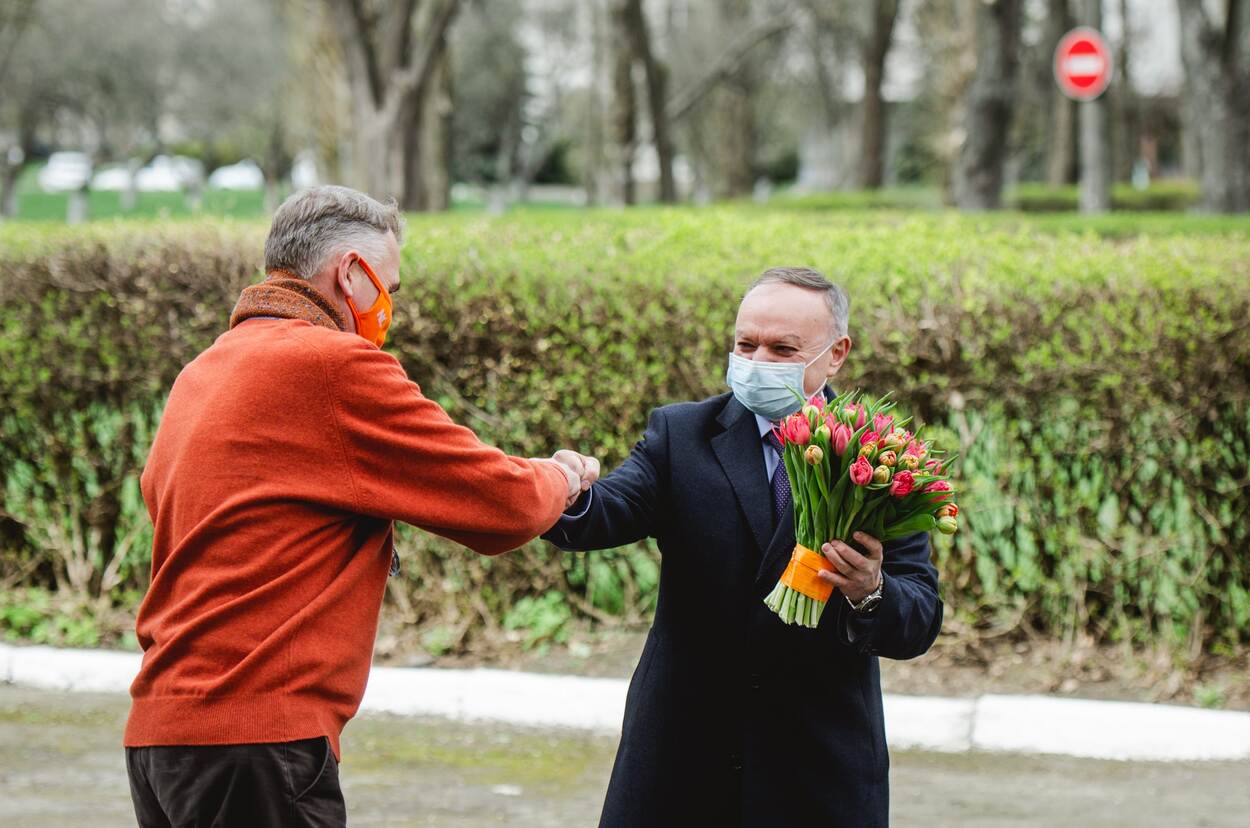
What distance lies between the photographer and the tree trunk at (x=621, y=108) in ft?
66.0

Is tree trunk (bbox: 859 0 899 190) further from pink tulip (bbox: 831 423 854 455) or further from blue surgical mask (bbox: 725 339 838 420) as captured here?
pink tulip (bbox: 831 423 854 455)

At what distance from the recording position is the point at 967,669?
257 inches

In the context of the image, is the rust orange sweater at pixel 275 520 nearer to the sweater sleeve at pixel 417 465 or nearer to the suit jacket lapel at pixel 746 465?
the sweater sleeve at pixel 417 465

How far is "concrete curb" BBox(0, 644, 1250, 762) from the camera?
5863mm

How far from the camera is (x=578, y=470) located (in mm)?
3330

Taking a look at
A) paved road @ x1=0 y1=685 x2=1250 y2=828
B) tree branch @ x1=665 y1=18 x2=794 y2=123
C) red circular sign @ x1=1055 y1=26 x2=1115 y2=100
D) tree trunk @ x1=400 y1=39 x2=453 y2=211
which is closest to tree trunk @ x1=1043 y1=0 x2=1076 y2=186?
tree branch @ x1=665 y1=18 x2=794 y2=123

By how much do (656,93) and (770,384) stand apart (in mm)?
18431

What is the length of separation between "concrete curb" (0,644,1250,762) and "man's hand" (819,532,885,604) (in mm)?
3355

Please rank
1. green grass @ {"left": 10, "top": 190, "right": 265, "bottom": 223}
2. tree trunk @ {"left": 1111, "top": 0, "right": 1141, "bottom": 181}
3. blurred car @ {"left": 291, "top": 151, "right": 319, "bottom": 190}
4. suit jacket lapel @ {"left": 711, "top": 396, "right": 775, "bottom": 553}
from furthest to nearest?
blurred car @ {"left": 291, "top": 151, "right": 319, "bottom": 190} < green grass @ {"left": 10, "top": 190, "right": 265, "bottom": 223} < tree trunk @ {"left": 1111, "top": 0, "right": 1141, "bottom": 181} < suit jacket lapel @ {"left": 711, "top": 396, "right": 775, "bottom": 553}

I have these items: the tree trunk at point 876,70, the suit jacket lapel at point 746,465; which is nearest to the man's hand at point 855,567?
the suit jacket lapel at point 746,465

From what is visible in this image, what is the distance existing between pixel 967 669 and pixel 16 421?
4.76 metres

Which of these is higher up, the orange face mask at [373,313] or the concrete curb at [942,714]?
the orange face mask at [373,313]

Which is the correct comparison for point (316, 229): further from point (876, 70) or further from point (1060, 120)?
point (1060, 120)

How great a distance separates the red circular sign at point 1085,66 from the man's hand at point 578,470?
18842mm
